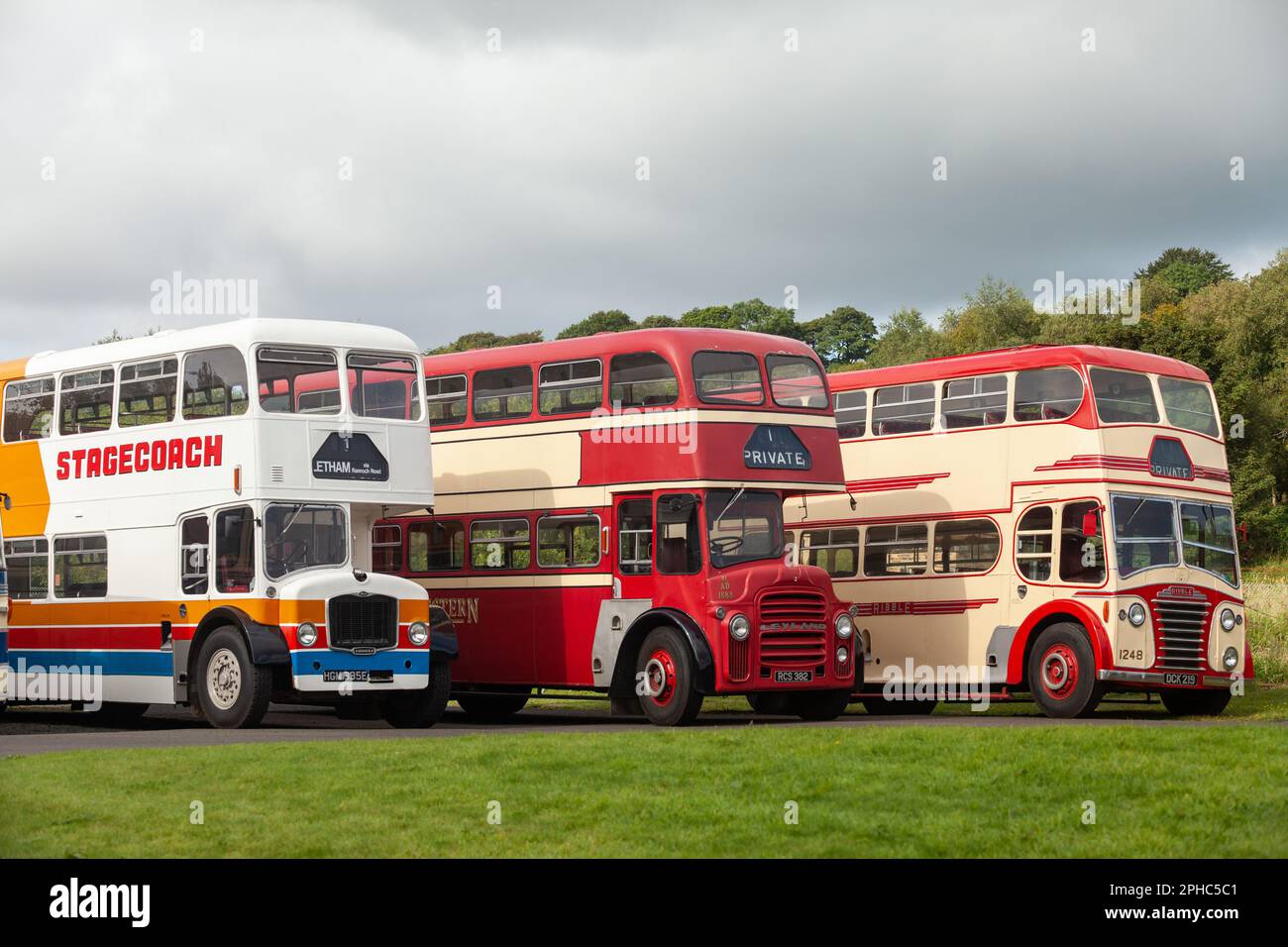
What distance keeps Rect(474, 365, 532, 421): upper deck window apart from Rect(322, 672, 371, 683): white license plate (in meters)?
4.87

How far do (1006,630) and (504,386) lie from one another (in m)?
7.67

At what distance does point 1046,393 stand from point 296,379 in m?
10.2

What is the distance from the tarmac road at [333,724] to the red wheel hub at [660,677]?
0.56m

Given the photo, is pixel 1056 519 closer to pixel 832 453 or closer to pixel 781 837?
pixel 832 453

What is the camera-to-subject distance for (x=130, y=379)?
24.8 metres

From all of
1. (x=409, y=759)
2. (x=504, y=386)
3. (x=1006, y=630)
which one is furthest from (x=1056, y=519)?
(x=409, y=759)

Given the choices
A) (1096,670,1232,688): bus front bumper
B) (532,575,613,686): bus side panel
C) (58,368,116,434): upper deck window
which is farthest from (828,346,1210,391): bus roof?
(58,368,116,434): upper deck window

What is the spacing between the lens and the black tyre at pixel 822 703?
24703 millimetres

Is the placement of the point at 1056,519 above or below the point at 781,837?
above

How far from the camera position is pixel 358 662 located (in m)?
22.6

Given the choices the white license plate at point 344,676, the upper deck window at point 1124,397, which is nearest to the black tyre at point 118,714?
the white license plate at point 344,676

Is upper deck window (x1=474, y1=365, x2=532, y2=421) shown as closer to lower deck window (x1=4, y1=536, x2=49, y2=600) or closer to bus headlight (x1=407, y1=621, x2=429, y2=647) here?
bus headlight (x1=407, y1=621, x2=429, y2=647)

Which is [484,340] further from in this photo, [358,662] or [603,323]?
[358,662]

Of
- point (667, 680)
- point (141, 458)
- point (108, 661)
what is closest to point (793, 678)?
point (667, 680)
